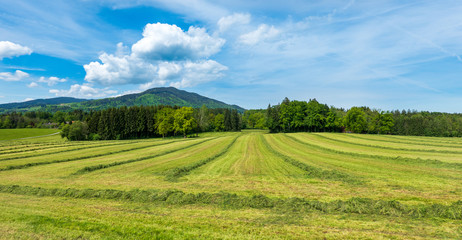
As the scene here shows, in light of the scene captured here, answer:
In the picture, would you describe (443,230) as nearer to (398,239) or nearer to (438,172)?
(398,239)

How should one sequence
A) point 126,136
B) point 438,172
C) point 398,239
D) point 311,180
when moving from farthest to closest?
point 126,136 < point 438,172 < point 311,180 < point 398,239

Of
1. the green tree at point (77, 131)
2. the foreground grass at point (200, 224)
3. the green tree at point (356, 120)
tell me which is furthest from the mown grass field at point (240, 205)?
the green tree at point (356, 120)

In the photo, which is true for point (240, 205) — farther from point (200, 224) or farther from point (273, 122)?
point (273, 122)

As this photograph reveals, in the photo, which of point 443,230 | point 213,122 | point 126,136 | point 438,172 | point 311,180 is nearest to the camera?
point 443,230

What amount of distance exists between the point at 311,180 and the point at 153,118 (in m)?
73.8

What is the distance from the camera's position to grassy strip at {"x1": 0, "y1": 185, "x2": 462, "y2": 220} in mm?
8734

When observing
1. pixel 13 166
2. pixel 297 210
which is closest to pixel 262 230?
pixel 297 210

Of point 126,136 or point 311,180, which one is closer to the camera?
point 311,180

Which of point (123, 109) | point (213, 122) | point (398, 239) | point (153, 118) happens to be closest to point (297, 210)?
point (398, 239)

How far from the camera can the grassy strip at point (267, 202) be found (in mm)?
8734

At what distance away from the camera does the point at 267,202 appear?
1006 centimetres

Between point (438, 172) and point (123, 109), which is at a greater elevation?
point (123, 109)

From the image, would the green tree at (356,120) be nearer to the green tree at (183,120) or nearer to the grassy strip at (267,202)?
the green tree at (183,120)

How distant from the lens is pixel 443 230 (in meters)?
7.04
